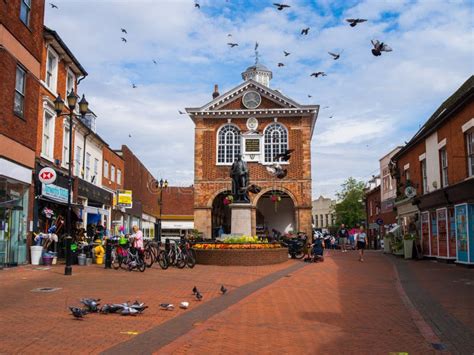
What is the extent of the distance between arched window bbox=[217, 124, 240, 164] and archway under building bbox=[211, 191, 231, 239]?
9.08ft

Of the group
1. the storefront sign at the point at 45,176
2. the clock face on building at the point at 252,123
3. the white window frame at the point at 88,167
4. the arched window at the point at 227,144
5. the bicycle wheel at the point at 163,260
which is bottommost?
the bicycle wheel at the point at 163,260

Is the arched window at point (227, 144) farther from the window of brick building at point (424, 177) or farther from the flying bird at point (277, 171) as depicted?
the window of brick building at point (424, 177)

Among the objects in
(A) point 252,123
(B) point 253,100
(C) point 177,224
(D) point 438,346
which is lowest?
(D) point 438,346

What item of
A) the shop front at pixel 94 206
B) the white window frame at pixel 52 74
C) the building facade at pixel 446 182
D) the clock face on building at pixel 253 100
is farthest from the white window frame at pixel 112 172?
the building facade at pixel 446 182

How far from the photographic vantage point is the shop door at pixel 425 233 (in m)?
22.9

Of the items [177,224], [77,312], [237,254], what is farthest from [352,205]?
[77,312]

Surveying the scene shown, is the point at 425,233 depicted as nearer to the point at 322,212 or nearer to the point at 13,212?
the point at 13,212

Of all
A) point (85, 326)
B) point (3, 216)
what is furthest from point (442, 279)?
point (3, 216)

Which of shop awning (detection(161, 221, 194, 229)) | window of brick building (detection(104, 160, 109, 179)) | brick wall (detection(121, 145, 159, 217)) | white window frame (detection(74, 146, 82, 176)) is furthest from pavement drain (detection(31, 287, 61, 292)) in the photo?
shop awning (detection(161, 221, 194, 229))

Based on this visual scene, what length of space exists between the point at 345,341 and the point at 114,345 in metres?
3.01

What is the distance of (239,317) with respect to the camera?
816 centimetres

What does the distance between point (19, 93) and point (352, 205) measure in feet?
171

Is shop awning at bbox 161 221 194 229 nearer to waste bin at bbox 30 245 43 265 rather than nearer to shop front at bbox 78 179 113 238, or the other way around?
shop front at bbox 78 179 113 238

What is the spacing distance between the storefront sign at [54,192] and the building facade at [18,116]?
791 mm
